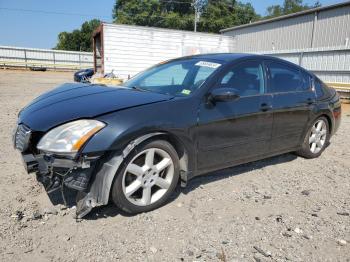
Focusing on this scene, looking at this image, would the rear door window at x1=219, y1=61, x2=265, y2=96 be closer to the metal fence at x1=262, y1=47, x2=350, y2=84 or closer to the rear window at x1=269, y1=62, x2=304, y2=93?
the rear window at x1=269, y1=62, x2=304, y2=93

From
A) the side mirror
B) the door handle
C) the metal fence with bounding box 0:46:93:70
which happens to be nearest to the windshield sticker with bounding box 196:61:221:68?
the side mirror

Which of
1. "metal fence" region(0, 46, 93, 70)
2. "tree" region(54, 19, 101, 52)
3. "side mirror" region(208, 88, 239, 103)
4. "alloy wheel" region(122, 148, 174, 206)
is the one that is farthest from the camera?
"tree" region(54, 19, 101, 52)

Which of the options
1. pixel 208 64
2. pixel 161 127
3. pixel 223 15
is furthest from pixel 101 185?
pixel 223 15

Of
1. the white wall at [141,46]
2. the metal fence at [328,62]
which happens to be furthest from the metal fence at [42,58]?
the metal fence at [328,62]

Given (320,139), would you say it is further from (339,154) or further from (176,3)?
(176,3)

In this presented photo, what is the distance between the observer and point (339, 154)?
536 cm

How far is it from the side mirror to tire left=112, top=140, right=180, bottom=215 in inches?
27.3

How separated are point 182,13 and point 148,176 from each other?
55.9 meters

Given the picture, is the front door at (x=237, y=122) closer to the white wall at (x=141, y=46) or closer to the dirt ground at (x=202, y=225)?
the dirt ground at (x=202, y=225)

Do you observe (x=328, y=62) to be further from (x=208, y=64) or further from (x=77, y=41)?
(x=77, y=41)

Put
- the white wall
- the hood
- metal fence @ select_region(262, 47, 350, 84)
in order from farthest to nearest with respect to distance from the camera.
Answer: the white wall → metal fence @ select_region(262, 47, 350, 84) → the hood

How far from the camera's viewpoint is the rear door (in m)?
4.16

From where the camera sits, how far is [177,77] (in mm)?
3914

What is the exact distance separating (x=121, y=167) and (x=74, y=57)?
133 ft
